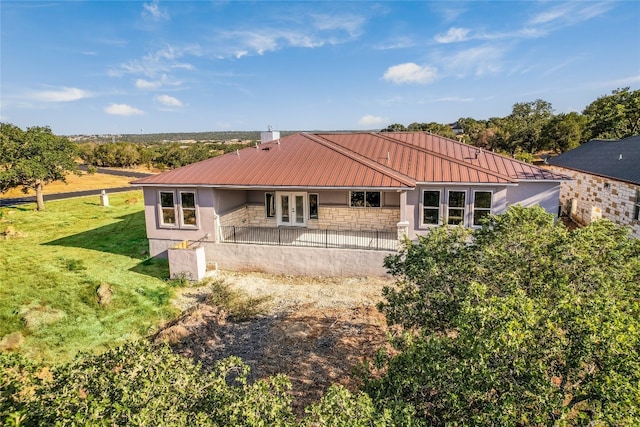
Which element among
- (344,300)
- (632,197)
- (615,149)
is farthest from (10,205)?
(615,149)

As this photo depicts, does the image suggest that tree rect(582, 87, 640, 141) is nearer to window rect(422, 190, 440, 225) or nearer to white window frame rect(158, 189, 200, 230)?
window rect(422, 190, 440, 225)

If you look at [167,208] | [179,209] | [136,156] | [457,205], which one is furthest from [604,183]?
[136,156]

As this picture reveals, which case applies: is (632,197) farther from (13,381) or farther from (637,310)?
(13,381)

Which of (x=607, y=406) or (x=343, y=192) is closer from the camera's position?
(x=607, y=406)

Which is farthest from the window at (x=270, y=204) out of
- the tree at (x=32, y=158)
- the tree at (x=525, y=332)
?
the tree at (x=32, y=158)

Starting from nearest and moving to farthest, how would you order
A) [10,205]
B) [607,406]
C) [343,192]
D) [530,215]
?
1. [607,406]
2. [530,215]
3. [343,192]
4. [10,205]

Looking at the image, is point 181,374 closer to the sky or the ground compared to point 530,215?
closer to the ground

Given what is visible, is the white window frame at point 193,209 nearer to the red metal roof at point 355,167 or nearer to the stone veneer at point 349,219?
the red metal roof at point 355,167
